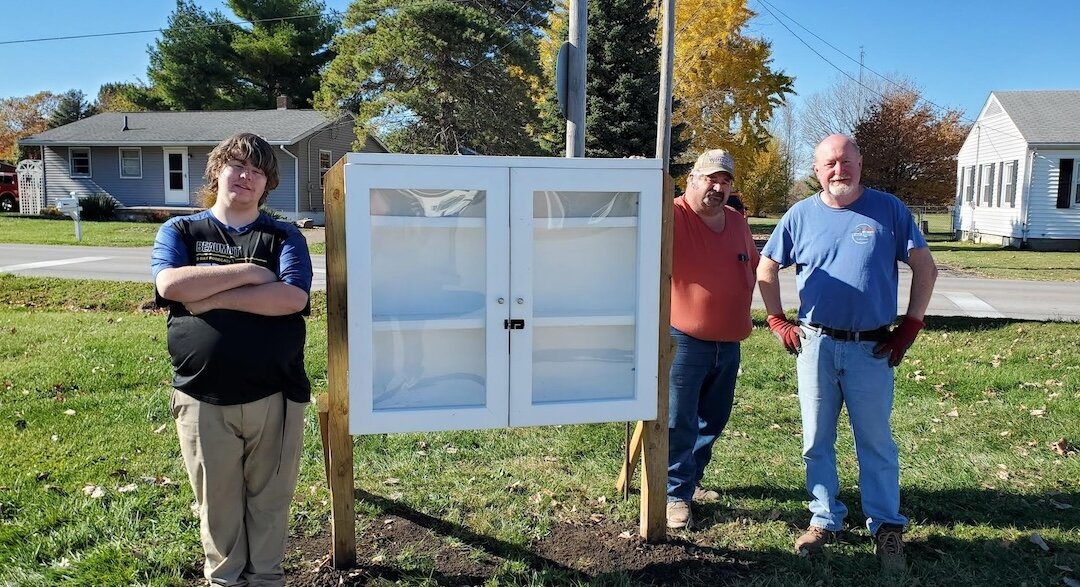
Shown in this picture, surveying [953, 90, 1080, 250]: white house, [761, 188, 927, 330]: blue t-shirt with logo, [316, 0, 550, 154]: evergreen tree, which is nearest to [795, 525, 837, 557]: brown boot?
[761, 188, 927, 330]: blue t-shirt with logo

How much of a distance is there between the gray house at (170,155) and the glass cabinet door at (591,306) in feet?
82.9

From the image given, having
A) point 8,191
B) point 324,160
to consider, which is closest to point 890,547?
point 324,160

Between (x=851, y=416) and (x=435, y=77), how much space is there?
62.4 feet

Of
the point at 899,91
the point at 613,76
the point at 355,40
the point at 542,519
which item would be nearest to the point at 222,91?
the point at 355,40

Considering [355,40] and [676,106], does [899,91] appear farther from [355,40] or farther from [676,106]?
[355,40]

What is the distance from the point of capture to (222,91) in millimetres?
38688

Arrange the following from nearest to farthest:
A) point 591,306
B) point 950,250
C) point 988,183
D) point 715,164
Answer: point 591,306
point 715,164
point 950,250
point 988,183

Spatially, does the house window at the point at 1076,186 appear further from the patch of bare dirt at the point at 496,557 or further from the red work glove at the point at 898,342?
the patch of bare dirt at the point at 496,557

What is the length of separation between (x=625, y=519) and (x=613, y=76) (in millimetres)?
19965

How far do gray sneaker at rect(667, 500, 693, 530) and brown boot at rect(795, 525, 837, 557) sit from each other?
50 centimetres

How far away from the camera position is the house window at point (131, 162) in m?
28.9

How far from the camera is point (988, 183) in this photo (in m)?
25.0

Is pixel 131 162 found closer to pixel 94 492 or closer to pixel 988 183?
pixel 94 492

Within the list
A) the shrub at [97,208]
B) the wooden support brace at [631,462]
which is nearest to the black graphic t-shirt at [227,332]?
the wooden support brace at [631,462]
